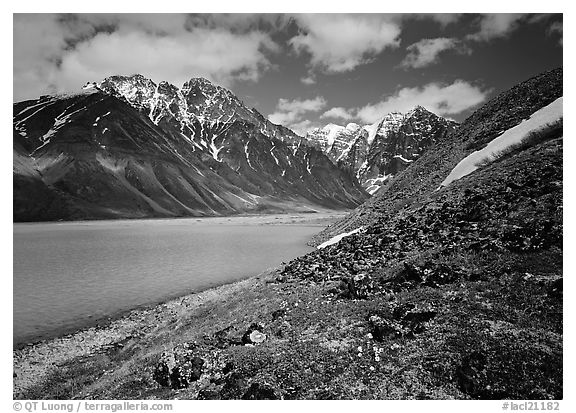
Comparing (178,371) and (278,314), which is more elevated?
(278,314)

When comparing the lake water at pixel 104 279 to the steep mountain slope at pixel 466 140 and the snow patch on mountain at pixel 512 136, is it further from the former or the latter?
the snow patch on mountain at pixel 512 136

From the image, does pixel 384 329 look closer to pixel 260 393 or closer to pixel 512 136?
pixel 260 393

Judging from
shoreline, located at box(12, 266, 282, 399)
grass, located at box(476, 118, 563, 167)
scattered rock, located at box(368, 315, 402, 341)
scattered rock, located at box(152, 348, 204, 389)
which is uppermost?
grass, located at box(476, 118, 563, 167)

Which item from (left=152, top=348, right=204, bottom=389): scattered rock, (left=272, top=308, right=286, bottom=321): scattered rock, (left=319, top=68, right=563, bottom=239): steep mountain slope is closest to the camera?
(left=152, top=348, right=204, bottom=389): scattered rock

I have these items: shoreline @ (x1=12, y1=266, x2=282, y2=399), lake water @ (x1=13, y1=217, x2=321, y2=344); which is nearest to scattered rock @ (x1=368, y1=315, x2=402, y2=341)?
shoreline @ (x1=12, y1=266, x2=282, y2=399)

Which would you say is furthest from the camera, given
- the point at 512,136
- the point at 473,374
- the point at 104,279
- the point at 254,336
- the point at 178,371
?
the point at 104,279

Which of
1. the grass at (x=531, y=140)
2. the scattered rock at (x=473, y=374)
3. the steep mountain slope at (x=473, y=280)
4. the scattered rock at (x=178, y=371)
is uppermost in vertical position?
the grass at (x=531, y=140)

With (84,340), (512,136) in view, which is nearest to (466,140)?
(512,136)

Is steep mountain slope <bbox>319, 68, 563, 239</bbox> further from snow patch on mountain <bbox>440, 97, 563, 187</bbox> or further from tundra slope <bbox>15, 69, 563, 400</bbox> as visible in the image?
tundra slope <bbox>15, 69, 563, 400</bbox>

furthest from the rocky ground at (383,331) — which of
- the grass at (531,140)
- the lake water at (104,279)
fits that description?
the grass at (531,140)

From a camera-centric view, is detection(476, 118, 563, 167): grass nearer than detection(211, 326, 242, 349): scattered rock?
No

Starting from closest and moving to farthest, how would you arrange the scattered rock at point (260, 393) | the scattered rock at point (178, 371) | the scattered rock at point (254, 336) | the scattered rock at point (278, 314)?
the scattered rock at point (260, 393) < the scattered rock at point (178, 371) < the scattered rock at point (254, 336) < the scattered rock at point (278, 314)

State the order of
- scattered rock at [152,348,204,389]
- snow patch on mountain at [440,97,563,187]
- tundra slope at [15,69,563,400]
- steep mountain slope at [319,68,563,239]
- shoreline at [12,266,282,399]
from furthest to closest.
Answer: steep mountain slope at [319,68,563,239] < snow patch on mountain at [440,97,563,187] < shoreline at [12,266,282,399] < scattered rock at [152,348,204,389] < tundra slope at [15,69,563,400]
